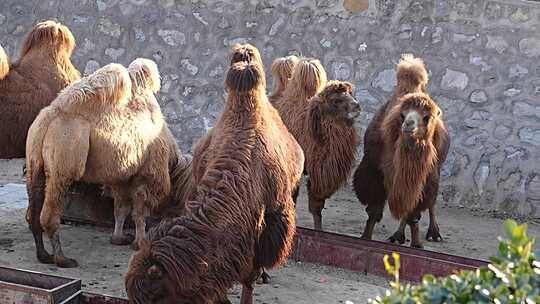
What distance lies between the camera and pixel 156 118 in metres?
7.02

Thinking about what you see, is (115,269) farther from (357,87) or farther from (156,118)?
(357,87)

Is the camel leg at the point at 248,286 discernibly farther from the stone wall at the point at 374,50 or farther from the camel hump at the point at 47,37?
the stone wall at the point at 374,50

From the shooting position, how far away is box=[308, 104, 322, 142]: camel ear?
7.38m

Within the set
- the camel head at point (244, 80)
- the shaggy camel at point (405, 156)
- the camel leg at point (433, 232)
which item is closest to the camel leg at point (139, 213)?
the camel head at point (244, 80)

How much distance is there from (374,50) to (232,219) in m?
5.29

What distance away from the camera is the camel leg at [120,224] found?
7133 millimetres

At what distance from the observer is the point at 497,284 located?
2.62 meters

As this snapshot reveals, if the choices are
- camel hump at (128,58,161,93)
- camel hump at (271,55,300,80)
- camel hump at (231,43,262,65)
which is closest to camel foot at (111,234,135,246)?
camel hump at (128,58,161,93)

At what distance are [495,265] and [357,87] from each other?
7.07 meters

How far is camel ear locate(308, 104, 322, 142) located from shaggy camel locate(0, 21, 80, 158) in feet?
6.89

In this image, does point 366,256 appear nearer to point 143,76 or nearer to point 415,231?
point 415,231

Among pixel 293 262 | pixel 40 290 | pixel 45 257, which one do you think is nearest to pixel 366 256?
pixel 293 262

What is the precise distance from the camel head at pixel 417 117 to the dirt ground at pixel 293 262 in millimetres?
Answer: 1121

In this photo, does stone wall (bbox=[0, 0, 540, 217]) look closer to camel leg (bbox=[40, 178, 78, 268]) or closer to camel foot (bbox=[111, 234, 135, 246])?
camel foot (bbox=[111, 234, 135, 246])
